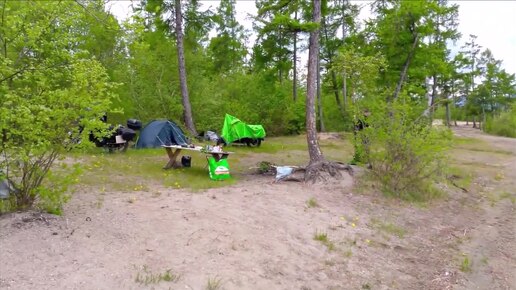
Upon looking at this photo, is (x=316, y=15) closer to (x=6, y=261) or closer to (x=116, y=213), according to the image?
(x=116, y=213)

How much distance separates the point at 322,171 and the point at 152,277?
17.8 feet

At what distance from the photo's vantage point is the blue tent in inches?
504

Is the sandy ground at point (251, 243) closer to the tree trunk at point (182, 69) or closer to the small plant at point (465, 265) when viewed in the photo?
the small plant at point (465, 265)

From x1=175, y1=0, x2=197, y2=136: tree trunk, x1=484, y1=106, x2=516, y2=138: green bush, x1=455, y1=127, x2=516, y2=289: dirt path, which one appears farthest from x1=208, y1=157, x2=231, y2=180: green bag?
x1=484, y1=106, x2=516, y2=138: green bush

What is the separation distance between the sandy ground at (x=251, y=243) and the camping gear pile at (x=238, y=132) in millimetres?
7474

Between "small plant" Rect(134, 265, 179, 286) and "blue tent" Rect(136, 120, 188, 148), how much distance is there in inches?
356

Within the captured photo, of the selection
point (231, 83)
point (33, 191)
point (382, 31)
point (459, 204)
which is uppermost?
point (382, 31)

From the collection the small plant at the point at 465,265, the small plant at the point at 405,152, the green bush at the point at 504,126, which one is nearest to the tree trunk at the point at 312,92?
the small plant at the point at 405,152

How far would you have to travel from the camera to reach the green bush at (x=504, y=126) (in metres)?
30.5

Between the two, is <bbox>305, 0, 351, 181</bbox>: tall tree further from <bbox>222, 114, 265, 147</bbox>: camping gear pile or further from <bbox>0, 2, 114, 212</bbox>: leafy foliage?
<bbox>222, 114, 265, 147</bbox>: camping gear pile

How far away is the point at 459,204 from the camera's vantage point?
27.1 ft

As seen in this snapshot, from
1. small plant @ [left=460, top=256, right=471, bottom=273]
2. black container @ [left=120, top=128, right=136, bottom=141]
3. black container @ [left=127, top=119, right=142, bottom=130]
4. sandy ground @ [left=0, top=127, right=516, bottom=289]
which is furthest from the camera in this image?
black container @ [left=127, top=119, right=142, bottom=130]

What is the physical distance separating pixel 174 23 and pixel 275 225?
12.7 m

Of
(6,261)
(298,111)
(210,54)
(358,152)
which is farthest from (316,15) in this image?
(210,54)
